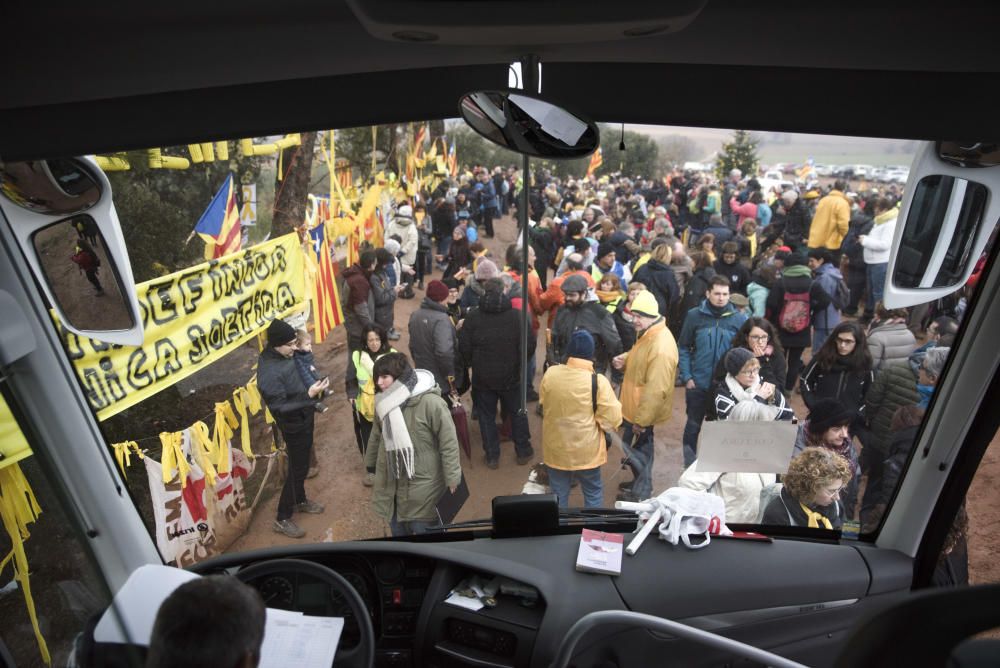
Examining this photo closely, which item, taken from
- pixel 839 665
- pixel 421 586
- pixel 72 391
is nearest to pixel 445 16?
pixel 839 665

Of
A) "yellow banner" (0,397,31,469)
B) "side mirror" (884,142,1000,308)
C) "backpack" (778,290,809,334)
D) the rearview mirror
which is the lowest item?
"backpack" (778,290,809,334)

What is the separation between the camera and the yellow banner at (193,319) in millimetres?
3375

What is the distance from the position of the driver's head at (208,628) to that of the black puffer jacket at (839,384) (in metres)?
3.62

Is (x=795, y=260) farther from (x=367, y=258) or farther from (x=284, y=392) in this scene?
(x=284, y=392)

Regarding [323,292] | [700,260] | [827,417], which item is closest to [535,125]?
[827,417]

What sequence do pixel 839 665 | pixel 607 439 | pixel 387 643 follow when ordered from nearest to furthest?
1. pixel 839 665
2. pixel 387 643
3. pixel 607 439

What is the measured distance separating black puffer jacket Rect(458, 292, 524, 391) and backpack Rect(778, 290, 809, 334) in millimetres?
2297

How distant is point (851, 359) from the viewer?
175 inches

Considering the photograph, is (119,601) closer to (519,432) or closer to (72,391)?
(72,391)

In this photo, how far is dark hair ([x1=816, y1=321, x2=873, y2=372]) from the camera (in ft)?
14.5

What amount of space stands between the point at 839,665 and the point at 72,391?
2.41m

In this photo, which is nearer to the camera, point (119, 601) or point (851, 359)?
point (119, 601)

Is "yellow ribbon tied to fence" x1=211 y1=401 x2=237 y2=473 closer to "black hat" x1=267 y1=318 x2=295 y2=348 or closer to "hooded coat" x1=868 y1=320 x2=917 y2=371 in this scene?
"black hat" x1=267 y1=318 x2=295 y2=348

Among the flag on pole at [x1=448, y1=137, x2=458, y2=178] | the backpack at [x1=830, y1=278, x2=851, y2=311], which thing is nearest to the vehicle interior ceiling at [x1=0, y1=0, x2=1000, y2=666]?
the backpack at [x1=830, y1=278, x2=851, y2=311]
